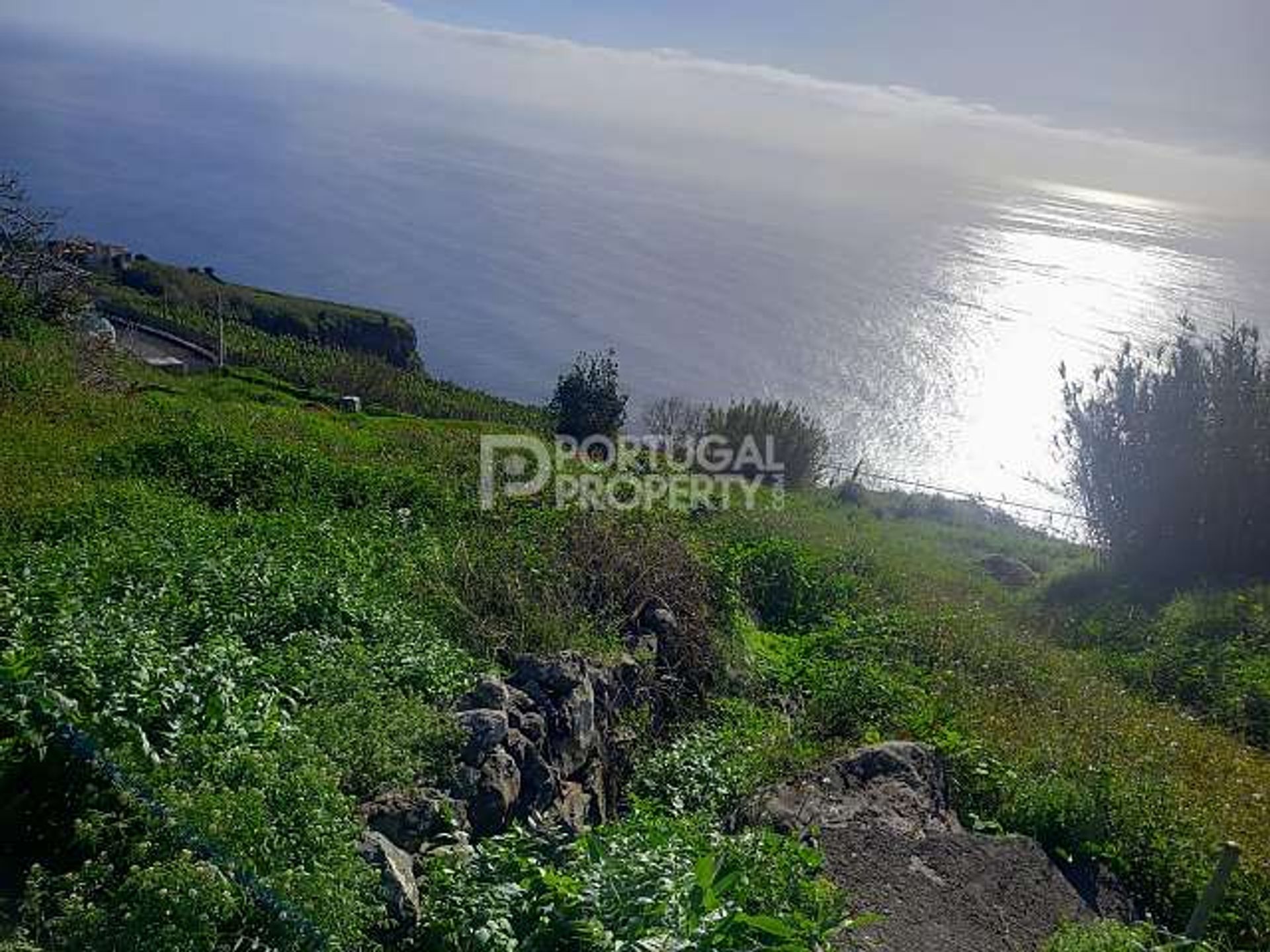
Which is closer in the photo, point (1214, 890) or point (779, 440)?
point (1214, 890)

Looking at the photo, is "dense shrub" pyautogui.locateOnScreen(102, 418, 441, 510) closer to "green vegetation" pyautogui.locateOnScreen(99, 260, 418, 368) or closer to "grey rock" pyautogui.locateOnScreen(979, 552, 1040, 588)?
"grey rock" pyautogui.locateOnScreen(979, 552, 1040, 588)

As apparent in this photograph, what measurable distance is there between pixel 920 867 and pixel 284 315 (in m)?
55.5

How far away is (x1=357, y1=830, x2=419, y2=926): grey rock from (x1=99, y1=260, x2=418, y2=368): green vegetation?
50351mm

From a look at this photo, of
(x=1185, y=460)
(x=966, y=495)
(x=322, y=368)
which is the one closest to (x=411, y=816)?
(x=1185, y=460)

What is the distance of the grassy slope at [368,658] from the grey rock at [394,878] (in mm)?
171

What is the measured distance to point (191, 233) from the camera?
272ft

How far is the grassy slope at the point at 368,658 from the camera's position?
3820mm

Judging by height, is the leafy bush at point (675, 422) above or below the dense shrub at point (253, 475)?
below

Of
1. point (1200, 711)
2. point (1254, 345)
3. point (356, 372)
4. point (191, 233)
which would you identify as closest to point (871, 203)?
point (191, 233)

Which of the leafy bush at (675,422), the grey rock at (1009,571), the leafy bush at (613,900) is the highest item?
the leafy bush at (613,900)

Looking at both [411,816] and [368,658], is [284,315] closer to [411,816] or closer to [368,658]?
[368,658]

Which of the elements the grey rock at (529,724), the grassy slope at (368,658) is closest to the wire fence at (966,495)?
the grassy slope at (368,658)

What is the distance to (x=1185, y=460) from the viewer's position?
15734 millimetres

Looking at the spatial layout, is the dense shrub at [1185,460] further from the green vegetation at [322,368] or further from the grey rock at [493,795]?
the green vegetation at [322,368]
